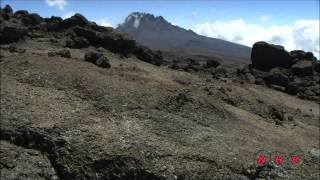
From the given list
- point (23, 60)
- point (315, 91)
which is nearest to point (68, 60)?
point (23, 60)

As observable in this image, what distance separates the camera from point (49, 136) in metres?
14.6

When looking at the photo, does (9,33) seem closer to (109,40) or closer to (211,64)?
(109,40)

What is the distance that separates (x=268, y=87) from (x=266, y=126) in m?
11.7

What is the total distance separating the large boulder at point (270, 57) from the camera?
117 ft

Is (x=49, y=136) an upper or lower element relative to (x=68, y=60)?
lower

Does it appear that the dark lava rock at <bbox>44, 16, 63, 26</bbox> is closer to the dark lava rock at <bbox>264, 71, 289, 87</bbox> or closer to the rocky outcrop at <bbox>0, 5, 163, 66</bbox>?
the rocky outcrop at <bbox>0, 5, 163, 66</bbox>

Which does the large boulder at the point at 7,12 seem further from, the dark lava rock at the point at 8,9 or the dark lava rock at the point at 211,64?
the dark lava rock at the point at 211,64

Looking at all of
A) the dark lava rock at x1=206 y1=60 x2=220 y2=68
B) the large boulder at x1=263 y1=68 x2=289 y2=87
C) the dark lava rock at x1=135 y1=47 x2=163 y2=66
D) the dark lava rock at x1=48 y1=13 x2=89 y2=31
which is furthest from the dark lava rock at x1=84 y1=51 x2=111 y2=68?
the large boulder at x1=263 y1=68 x2=289 y2=87

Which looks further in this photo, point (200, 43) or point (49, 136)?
point (200, 43)

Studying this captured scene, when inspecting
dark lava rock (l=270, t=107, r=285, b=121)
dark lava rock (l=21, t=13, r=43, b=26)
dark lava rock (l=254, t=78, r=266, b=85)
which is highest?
dark lava rock (l=21, t=13, r=43, b=26)

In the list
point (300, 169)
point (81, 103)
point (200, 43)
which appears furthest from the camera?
point (200, 43)

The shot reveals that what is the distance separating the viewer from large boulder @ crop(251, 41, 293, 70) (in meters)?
35.8

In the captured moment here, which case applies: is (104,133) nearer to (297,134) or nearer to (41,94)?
(41,94)

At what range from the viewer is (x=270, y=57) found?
118 ft
